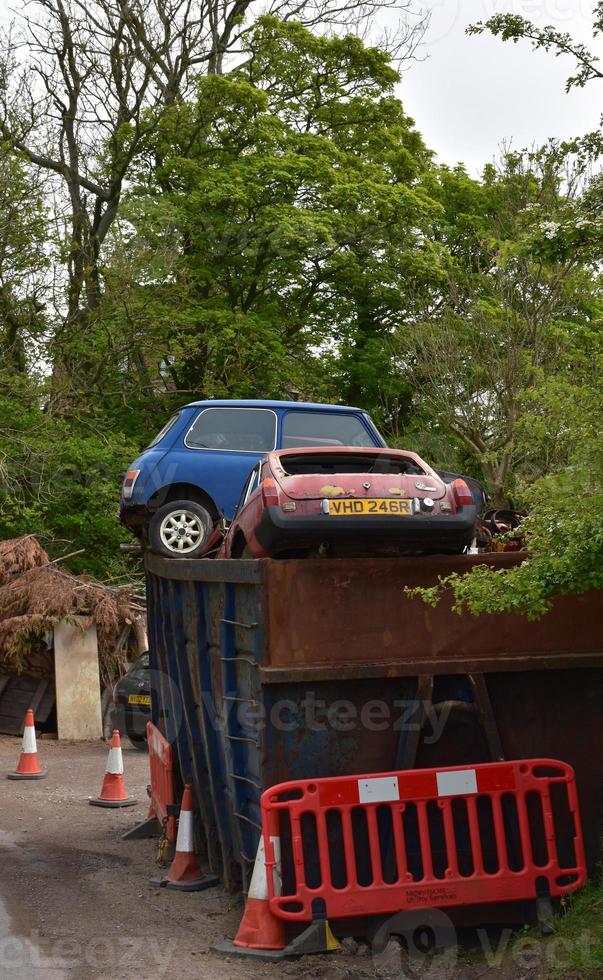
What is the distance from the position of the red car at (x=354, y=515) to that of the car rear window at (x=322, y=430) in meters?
2.80

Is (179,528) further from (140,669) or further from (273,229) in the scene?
(273,229)

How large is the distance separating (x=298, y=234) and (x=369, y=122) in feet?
16.9

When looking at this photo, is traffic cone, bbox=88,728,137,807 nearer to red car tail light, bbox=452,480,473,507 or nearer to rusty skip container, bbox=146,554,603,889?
rusty skip container, bbox=146,554,603,889

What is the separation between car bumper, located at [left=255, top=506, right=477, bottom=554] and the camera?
653 cm

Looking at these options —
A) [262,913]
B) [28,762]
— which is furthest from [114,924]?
[28,762]

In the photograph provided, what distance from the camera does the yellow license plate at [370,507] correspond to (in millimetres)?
6605

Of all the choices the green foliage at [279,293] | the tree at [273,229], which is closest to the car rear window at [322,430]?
the green foliage at [279,293]

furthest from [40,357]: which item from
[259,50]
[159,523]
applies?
[159,523]

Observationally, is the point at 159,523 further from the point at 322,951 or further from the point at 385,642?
the point at 322,951

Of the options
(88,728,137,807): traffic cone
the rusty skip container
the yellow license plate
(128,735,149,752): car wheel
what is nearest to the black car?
(128,735,149,752): car wheel

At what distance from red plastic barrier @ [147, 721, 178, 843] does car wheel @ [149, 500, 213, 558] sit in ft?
4.92

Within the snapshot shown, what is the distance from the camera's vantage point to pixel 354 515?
659 cm

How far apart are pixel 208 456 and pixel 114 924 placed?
4386mm

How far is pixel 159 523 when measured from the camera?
9.75 metres
